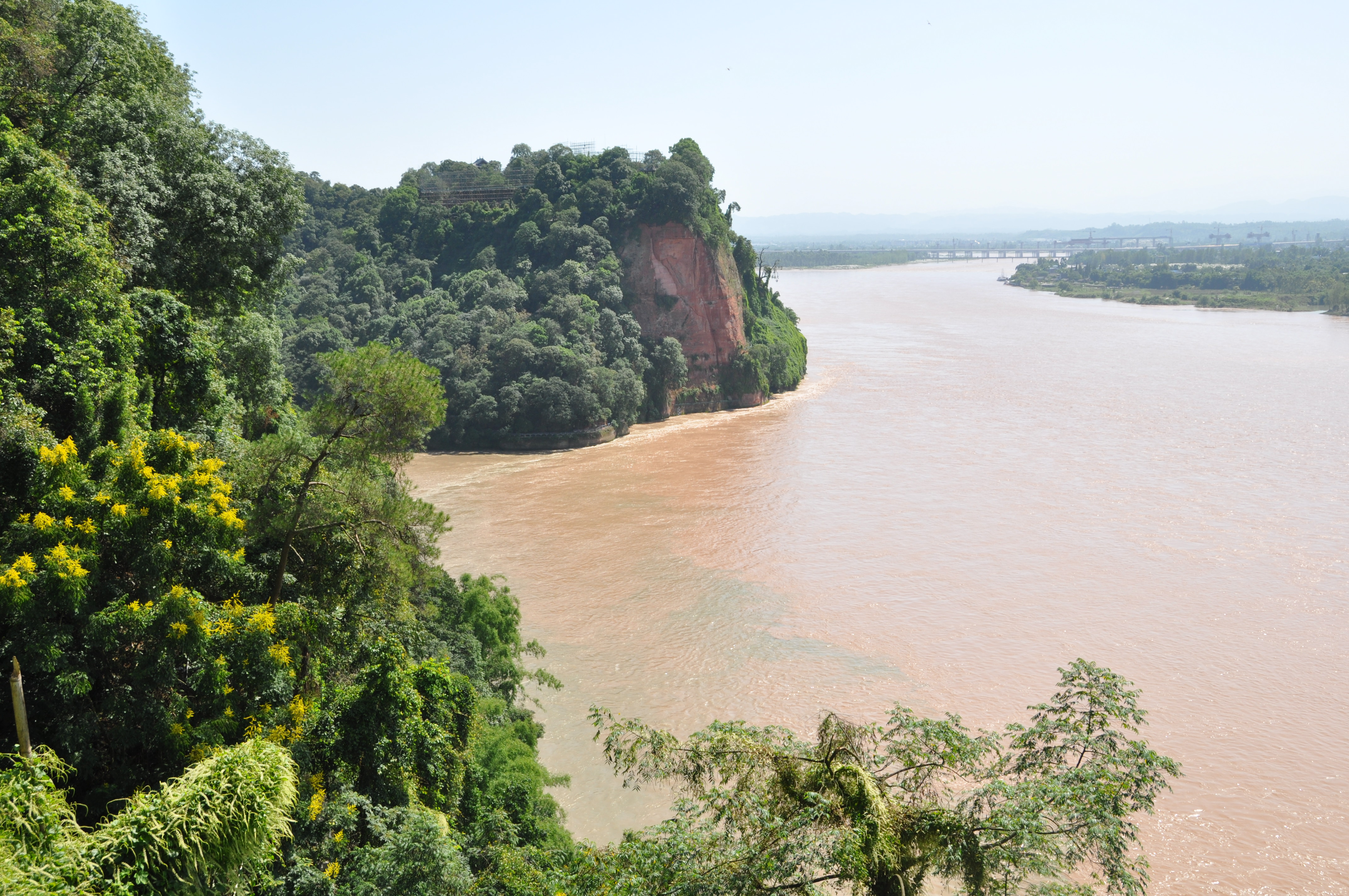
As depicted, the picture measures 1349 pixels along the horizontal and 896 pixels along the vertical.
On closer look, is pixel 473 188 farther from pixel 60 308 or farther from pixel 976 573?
pixel 60 308

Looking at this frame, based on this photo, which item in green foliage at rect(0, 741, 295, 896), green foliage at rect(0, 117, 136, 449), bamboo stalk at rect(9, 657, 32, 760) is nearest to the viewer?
green foliage at rect(0, 741, 295, 896)

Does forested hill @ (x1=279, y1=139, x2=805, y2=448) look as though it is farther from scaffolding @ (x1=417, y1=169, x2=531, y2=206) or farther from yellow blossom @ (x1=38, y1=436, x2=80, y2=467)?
yellow blossom @ (x1=38, y1=436, x2=80, y2=467)

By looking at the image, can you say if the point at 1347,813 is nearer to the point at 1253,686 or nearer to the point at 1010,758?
the point at 1253,686

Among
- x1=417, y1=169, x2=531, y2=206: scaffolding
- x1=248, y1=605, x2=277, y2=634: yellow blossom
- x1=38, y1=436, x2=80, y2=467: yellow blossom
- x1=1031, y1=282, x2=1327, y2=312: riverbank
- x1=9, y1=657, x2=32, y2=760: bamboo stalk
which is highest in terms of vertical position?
x1=417, y1=169, x2=531, y2=206: scaffolding

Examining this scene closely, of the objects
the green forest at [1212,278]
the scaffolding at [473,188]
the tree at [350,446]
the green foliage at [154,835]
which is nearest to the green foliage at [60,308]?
the tree at [350,446]

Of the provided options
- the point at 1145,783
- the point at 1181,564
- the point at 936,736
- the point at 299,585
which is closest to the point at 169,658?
the point at 299,585

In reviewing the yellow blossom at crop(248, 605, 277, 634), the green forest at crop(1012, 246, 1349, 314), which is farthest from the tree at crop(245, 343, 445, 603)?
the green forest at crop(1012, 246, 1349, 314)

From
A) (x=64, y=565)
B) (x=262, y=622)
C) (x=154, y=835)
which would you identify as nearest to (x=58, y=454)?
(x=64, y=565)
